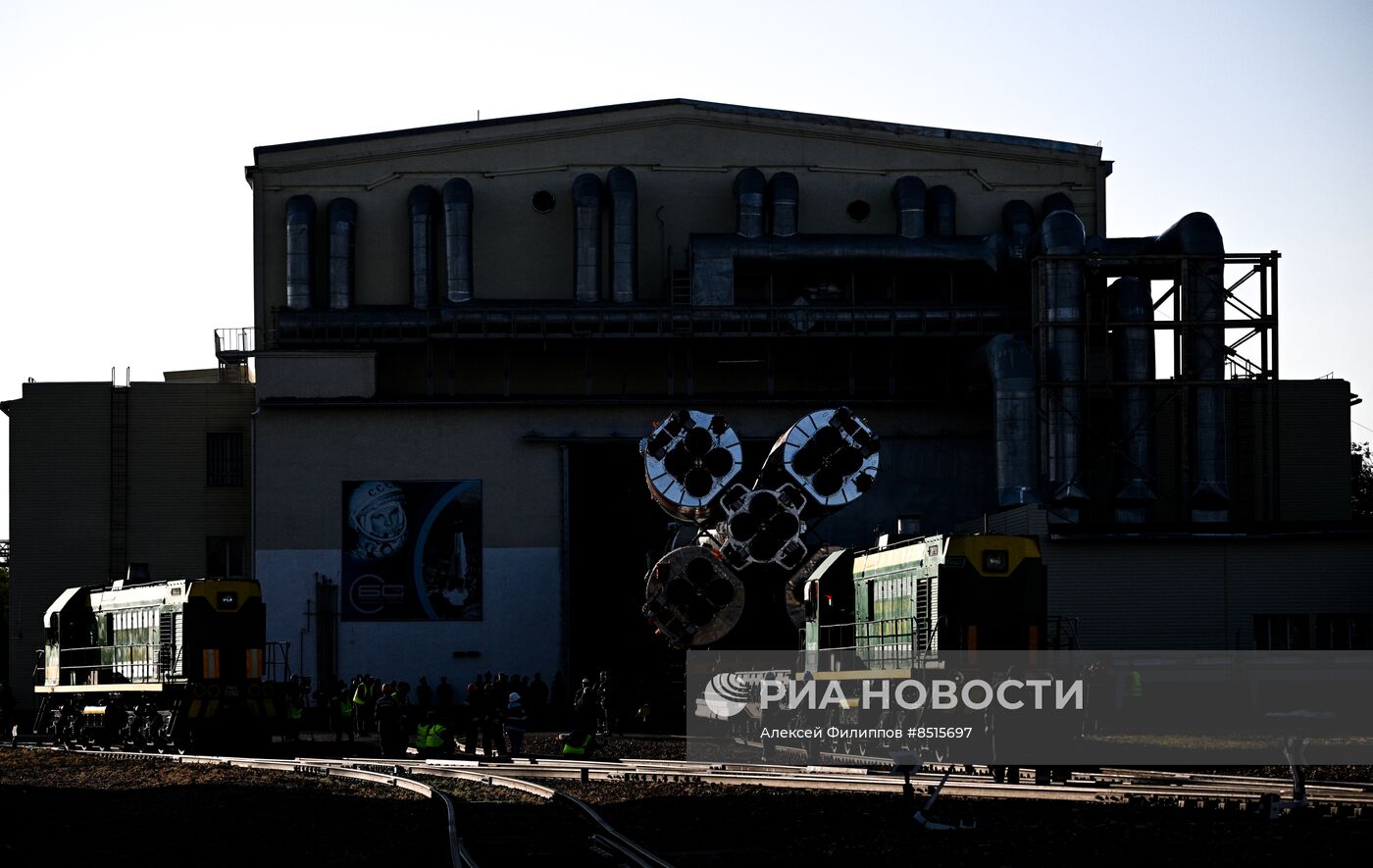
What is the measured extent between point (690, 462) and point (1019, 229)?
757 inches

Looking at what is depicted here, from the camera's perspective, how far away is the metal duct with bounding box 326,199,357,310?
5094 centimetres

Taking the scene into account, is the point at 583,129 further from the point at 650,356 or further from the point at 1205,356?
the point at 1205,356

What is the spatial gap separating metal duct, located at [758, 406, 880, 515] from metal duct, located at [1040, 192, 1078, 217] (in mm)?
18866

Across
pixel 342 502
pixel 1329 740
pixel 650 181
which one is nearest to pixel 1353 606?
pixel 1329 740

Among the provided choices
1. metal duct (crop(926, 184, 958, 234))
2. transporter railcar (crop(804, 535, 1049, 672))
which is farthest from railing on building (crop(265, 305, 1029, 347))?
transporter railcar (crop(804, 535, 1049, 672))

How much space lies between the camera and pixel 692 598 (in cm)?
3478

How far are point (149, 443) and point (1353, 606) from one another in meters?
33.4

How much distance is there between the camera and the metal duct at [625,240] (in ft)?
166

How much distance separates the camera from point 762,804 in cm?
1859

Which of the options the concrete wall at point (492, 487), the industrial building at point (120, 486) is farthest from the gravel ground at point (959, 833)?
the industrial building at point (120, 486)

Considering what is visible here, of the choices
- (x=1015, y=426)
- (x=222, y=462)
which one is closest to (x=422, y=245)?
(x=222, y=462)

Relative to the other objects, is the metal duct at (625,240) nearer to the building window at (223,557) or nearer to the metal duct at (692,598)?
the building window at (223,557)

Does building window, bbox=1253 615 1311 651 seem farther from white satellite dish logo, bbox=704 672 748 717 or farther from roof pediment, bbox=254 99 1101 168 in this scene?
roof pediment, bbox=254 99 1101 168

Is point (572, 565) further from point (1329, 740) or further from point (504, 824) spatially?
point (504, 824)
